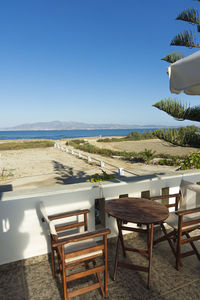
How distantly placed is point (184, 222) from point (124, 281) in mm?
928

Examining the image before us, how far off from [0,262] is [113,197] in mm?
1640

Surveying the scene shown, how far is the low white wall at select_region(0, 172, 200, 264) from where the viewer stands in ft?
7.83

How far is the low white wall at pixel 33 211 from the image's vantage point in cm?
239

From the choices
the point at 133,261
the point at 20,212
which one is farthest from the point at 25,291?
the point at 133,261

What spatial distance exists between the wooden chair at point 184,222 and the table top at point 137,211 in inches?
8.6

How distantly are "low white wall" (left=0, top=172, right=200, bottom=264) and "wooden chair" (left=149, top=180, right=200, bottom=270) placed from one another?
757 millimetres

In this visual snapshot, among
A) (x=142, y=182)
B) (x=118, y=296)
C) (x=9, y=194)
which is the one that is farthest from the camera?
(x=142, y=182)

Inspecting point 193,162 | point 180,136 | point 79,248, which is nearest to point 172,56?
point 180,136

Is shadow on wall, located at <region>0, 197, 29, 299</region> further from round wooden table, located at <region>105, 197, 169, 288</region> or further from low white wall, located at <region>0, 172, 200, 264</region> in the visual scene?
round wooden table, located at <region>105, 197, 169, 288</region>

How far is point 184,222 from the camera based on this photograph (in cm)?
228

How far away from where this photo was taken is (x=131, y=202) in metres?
2.53

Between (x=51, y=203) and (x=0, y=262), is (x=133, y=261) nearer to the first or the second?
(x=51, y=203)

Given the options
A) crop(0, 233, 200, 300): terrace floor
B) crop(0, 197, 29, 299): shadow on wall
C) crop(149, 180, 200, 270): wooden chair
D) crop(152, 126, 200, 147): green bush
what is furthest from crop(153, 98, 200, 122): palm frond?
crop(0, 197, 29, 299): shadow on wall

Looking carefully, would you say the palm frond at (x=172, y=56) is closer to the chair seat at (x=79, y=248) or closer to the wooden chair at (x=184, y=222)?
the wooden chair at (x=184, y=222)
